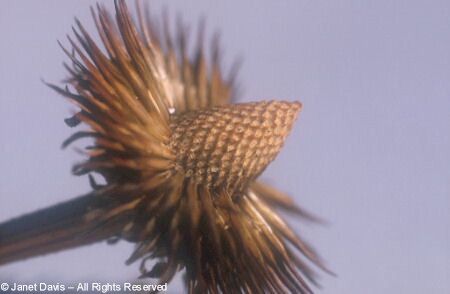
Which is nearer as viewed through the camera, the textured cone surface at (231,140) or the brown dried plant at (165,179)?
the brown dried plant at (165,179)

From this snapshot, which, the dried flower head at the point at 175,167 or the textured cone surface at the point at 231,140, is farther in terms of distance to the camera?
the textured cone surface at the point at 231,140

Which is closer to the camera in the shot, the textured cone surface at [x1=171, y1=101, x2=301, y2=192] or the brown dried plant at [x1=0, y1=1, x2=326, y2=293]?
the brown dried plant at [x1=0, y1=1, x2=326, y2=293]

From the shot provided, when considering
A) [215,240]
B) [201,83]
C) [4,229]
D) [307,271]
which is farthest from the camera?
[201,83]

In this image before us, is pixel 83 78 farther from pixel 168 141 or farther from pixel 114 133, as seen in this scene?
pixel 168 141

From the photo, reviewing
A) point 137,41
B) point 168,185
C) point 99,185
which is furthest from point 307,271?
point 137,41
